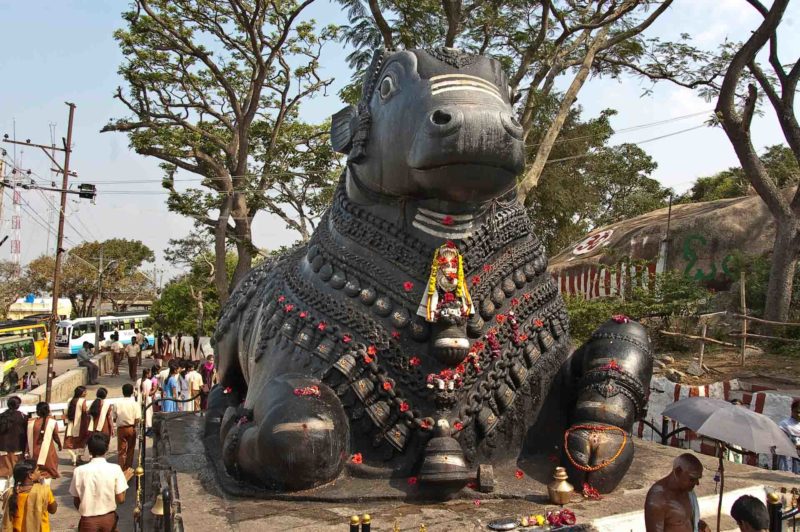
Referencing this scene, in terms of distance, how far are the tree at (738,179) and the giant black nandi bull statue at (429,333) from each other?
2176 centimetres

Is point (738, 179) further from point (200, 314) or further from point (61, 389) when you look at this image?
point (61, 389)

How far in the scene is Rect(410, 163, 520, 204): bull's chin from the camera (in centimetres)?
347

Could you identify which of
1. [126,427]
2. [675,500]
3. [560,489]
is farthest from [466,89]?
[126,427]

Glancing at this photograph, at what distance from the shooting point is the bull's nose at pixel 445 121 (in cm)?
338

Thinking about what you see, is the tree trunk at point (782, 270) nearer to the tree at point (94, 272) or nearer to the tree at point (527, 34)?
the tree at point (527, 34)

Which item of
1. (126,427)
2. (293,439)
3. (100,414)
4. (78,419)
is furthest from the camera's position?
(78,419)

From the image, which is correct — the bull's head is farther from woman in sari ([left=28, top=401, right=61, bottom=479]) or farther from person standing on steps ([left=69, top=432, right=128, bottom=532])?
woman in sari ([left=28, top=401, right=61, bottom=479])

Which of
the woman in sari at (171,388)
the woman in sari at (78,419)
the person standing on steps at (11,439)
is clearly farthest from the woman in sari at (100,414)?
the woman in sari at (171,388)

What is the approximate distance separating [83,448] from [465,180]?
7.93 meters

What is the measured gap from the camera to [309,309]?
13.2ft

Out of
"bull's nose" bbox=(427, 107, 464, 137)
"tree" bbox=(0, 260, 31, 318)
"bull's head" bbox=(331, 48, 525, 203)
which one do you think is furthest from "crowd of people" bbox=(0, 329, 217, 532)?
"tree" bbox=(0, 260, 31, 318)

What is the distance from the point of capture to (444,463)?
347 cm

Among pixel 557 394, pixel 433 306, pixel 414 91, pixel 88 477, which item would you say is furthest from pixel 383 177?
pixel 88 477

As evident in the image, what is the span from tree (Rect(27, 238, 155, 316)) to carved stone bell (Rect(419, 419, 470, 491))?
4091 cm
